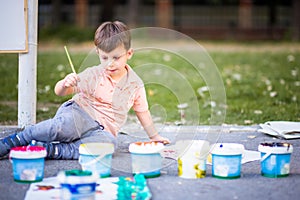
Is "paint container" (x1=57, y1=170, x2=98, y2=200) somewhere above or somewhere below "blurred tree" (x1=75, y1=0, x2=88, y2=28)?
below

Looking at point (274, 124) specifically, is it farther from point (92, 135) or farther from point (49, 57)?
point (49, 57)

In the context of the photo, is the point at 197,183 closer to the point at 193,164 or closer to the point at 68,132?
the point at 193,164

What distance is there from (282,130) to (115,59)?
1405 millimetres

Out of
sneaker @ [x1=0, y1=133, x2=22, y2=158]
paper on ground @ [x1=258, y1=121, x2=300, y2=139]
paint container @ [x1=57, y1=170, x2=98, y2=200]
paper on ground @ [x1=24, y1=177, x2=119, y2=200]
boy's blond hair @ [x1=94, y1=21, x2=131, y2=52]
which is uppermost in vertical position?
boy's blond hair @ [x1=94, y1=21, x2=131, y2=52]

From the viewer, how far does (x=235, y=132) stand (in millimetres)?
4621

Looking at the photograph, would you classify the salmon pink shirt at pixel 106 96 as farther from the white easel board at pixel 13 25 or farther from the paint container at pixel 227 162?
the paint container at pixel 227 162

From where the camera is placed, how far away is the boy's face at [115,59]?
371cm

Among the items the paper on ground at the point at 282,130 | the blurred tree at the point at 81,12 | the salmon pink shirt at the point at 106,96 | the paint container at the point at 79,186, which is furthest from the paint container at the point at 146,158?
the blurred tree at the point at 81,12

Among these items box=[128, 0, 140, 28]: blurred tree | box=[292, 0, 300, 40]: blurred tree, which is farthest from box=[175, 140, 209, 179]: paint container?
box=[128, 0, 140, 28]: blurred tree

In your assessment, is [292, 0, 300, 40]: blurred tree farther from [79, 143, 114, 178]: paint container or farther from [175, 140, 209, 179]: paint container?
[79, 143, 114, 178]: paint container

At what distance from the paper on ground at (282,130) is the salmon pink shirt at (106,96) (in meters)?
1.11

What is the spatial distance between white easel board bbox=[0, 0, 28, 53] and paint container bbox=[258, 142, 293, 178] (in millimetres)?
1938

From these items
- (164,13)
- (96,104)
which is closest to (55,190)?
(96,104)

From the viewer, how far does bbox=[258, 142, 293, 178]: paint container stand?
316 centimetres
